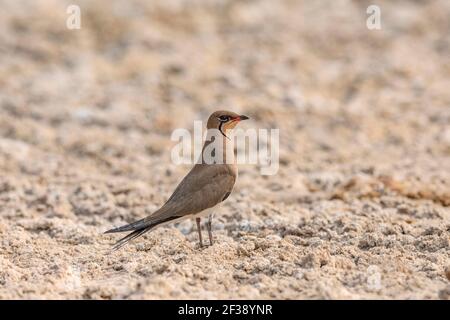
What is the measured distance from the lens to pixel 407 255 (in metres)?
5.49

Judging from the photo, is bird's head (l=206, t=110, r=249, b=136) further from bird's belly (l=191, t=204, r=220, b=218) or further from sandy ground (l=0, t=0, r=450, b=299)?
sandy ground (l=0, t=0, r=450, b=299)

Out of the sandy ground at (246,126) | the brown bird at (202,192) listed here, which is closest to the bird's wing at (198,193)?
the brown bird at (202,192)

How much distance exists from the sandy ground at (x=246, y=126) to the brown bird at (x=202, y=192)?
0.27m

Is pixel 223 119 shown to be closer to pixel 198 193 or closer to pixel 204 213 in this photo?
pixel 198 193

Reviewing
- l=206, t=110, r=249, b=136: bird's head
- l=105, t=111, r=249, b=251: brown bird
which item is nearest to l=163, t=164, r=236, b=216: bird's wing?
l=105, t=111, r=249, b=251: brown bird

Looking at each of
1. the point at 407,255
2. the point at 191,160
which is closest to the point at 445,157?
the point at 191,160

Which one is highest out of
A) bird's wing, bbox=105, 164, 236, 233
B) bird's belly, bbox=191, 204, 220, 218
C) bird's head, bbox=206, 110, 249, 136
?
bird's head, bbox=206, 110, 249, 136

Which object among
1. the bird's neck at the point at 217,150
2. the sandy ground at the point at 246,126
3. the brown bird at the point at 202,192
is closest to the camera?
the sandy ground at the point at 246,126

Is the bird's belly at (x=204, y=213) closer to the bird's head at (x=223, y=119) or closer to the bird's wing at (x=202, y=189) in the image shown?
the bird's wing at (x=202, y=189)

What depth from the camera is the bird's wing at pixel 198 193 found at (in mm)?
5520

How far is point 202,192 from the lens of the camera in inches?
226

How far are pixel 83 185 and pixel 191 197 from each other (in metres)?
2.23

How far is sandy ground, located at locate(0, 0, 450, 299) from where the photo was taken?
207 inches

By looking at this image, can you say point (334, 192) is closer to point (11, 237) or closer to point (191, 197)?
point (191, 197)
